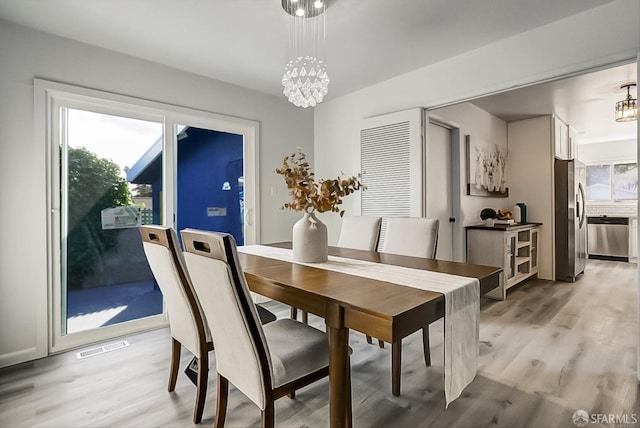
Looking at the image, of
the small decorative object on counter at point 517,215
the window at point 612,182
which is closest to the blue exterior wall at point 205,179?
the small decorative object on counter at point 517,215

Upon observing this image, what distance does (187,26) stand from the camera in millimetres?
2404

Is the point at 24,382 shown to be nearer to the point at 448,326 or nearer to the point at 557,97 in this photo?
the point at 448,326

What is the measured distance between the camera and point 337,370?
4.12ft

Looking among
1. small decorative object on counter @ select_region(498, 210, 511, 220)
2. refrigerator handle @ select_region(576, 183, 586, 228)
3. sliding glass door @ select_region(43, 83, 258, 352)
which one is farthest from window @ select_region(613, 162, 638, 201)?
sliding glass door @ select_region(43, 83, 258, 352)

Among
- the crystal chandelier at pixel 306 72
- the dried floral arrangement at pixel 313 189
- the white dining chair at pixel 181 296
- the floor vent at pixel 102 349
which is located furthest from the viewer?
the floor vent at pixel 102 349

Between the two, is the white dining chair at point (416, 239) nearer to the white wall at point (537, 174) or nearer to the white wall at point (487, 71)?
the white wall at point (487, 71)

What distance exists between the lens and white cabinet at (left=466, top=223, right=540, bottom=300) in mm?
3873

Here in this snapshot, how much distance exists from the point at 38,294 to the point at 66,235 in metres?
0.48

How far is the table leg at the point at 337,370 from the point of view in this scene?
1.25 meters

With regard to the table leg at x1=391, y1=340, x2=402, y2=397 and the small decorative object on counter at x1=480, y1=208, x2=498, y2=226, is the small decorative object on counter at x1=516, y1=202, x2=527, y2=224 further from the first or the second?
the table leg at x1=391, y1=340, x2=402, y2=397

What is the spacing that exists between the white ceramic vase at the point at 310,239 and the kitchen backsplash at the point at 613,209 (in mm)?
7456

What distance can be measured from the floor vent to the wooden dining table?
67.0 inches
